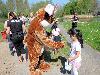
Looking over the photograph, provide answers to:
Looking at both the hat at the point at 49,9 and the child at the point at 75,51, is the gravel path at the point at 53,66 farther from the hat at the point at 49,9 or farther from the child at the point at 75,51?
the hat at the point at 49,9

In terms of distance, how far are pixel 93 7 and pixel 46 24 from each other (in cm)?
10482

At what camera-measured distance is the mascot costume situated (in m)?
8.75

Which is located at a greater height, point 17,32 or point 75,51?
point 17,32

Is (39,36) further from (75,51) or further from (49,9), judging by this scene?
(75,51)

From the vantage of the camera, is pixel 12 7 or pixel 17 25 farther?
pixel 12 7

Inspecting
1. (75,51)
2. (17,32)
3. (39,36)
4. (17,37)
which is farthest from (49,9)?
(17,32)

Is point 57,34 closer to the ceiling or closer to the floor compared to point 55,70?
closer to the ceiling

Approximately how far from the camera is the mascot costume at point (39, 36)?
8.75 m

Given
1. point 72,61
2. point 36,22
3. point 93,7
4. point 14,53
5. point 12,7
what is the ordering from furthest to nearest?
1. point 93,7
2. point 12,7
3. point 14,53
4. point 72,61
5. point 36,22

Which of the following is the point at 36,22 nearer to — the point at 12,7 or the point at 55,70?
the point at 55,70

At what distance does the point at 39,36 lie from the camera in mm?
8734

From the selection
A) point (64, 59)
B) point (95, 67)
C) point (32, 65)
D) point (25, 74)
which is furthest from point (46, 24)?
point (64, 59)

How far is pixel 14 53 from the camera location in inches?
655

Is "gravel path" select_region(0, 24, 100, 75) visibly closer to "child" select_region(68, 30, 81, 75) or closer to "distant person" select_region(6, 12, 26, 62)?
"distant person" select_region(6, 12, 26, 62)
